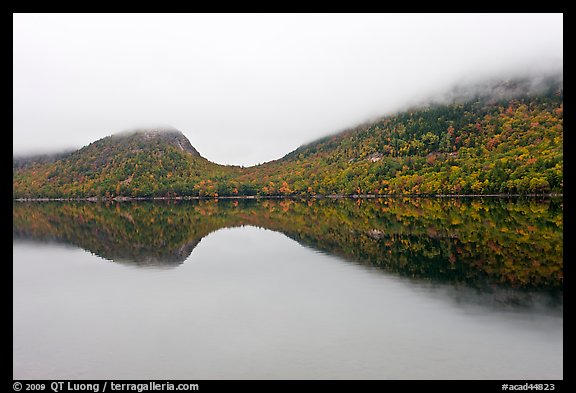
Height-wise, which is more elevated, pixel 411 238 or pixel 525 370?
pixel 411 238

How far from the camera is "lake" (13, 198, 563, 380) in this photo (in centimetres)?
1839

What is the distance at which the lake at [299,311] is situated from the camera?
18.4 m

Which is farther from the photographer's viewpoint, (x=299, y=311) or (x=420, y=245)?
(x=420, y=245)

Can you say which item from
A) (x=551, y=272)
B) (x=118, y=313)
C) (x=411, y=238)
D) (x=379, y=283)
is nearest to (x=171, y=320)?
(x=118, y=313)

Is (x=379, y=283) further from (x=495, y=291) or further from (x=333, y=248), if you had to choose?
(x=333, y=248)

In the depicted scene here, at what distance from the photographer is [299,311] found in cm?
2619

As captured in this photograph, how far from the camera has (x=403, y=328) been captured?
22234mm

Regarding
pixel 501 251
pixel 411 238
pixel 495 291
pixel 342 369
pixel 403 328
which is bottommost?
pixel 342 369

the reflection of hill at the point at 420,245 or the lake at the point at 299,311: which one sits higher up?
the reflection of hill at the point at 420,245

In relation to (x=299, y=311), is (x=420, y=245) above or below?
above

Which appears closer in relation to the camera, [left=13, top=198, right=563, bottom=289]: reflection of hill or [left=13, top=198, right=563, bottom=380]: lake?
[left=13, top=198, right=563, bottom=380]: lake

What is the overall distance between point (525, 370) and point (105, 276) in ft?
100.0

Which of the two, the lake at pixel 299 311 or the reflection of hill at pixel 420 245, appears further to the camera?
the reflection of hill at pixel 420 245

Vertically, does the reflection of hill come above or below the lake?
above
